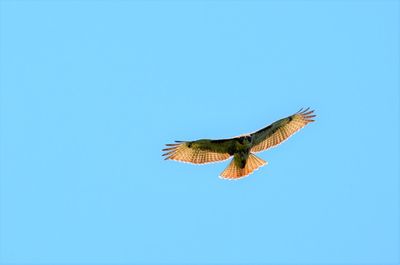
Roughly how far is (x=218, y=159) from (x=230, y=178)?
0.72 metres

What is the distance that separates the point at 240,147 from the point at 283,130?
1.66 meters

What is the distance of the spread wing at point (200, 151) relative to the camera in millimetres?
25016

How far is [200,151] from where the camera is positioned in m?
25.5

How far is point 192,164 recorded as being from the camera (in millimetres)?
25562

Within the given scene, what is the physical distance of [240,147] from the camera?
2489 centimetres

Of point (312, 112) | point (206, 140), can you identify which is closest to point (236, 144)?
point (206, 140)

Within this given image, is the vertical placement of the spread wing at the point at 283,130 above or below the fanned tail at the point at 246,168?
above

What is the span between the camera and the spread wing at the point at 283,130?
25392 mm

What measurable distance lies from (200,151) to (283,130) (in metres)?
2.70

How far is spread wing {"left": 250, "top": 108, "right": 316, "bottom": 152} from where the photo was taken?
25392 mm

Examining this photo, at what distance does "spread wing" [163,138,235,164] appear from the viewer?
2502cm

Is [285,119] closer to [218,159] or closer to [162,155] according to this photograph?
[218,159]

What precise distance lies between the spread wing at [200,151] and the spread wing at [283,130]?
3.09 ft

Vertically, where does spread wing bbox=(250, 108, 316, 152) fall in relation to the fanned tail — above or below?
above
